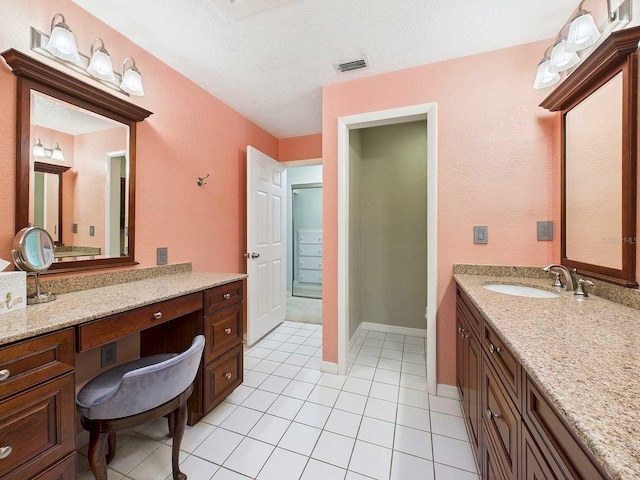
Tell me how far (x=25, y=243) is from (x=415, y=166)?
3133 mm

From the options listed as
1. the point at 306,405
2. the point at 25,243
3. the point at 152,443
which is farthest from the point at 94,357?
the point at 306,405

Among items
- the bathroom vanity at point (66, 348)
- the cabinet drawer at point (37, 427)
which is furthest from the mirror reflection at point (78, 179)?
the cabinet drawer at point (37, 427)

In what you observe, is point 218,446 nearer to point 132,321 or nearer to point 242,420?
point 242,420

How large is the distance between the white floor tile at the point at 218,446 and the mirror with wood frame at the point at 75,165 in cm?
120

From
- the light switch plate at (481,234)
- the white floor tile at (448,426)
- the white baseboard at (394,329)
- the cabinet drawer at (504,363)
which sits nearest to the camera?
the cabinet drawer at (504,363)

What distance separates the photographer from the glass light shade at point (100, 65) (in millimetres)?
1480

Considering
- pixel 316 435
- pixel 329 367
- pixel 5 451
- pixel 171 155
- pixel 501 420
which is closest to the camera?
pixel 5 451

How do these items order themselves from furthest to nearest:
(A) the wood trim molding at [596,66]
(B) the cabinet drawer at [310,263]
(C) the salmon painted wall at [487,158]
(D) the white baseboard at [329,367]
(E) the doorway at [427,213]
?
(B) the cabinet drawer at [310,263] < (D) the white baseboard at [329,367] < (E) the doorway at [427,213] < (C) the salmon painted wall at [487,158] < (A) the wood trim molding at [596,66]

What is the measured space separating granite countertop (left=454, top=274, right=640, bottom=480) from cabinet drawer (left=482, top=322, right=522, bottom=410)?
0.08 meters

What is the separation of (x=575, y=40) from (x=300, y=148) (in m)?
2.74

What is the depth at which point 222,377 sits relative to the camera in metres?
1.76

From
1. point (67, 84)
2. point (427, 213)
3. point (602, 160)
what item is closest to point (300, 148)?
point (427, 213)

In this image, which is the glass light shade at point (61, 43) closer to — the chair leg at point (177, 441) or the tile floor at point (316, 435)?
the chair leg at point (177, 441)

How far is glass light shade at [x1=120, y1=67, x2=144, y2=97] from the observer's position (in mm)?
1622
